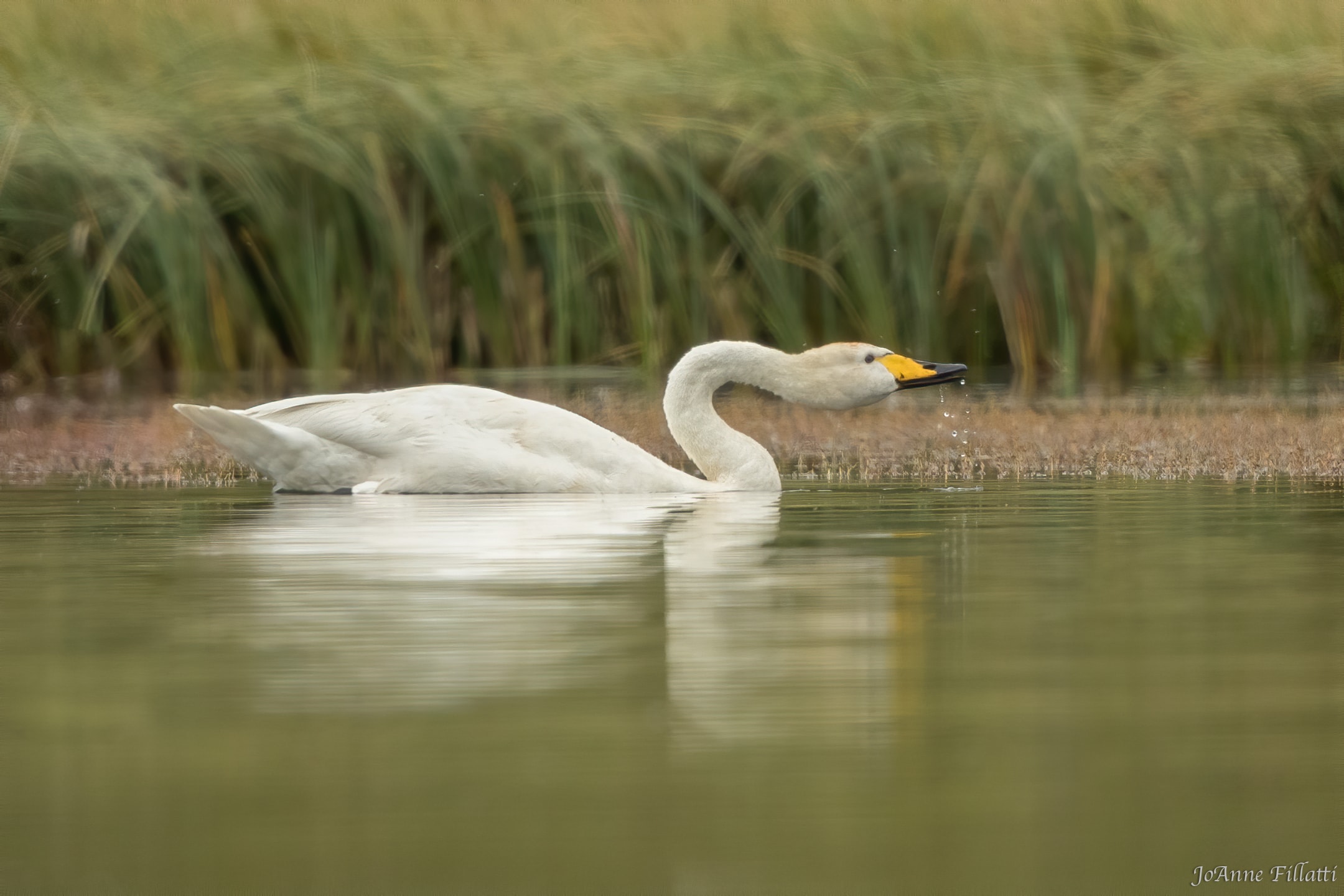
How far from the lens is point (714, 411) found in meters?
7.48

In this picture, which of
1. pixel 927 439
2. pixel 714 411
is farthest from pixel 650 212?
pixel 714 411

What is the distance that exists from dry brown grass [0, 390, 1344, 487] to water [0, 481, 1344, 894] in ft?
6.47

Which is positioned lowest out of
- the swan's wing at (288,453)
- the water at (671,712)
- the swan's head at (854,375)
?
the water at (671,712)

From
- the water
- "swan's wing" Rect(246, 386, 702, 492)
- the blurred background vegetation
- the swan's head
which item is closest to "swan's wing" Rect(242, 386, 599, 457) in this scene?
"swan's wing" Rect(246, 386, 702, 492)

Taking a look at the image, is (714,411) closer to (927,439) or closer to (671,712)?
(927,439)

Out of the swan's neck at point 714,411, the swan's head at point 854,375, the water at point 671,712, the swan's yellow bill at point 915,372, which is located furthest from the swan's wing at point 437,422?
the water at point 671,712

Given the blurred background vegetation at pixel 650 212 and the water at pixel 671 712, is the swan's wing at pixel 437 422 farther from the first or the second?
the blurred background vegetation at pixel 650 212

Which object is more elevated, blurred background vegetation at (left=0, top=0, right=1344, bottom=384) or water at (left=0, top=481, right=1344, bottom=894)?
blurred background vegetation at (left=0, top=0, right=1344, bottom=384)

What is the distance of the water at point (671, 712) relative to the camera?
2.28 meters

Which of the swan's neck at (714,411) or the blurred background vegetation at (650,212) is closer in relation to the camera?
the swan's neck at (714,411)

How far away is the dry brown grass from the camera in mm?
7449

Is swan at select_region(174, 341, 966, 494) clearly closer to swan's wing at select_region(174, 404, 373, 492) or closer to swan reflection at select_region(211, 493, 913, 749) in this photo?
swan's wing at select_region(174, 404, 373, 492)

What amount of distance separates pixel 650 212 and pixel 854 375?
2.79 m

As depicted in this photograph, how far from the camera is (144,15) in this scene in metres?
11.5
